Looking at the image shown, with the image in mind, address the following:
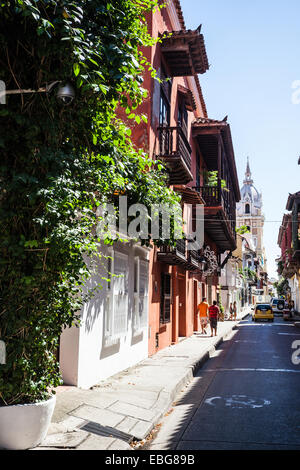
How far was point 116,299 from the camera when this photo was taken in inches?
368

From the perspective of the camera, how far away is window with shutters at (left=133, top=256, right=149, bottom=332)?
1094 cm

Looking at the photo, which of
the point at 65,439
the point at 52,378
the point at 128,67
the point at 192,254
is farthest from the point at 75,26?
the point at 192,254

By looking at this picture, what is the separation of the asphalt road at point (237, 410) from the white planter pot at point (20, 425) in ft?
4.90

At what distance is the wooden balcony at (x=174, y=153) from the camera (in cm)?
1284

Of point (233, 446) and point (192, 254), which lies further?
point (192, 254)

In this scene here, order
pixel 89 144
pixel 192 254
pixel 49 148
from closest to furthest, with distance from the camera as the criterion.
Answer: pixel 49 148
pixel 89 144
pixel 192 254

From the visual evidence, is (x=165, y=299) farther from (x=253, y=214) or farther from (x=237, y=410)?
(x=253, y=214)

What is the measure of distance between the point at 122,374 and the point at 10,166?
6007mm

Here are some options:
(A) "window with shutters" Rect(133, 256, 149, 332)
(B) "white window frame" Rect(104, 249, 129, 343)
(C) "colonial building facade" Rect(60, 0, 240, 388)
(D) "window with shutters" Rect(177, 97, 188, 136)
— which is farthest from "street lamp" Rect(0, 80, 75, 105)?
(D) "window with shutters" Rect(177, 97, 188, 136)

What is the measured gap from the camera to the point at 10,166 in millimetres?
4930

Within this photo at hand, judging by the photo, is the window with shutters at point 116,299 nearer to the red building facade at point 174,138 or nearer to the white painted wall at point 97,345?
the white painted wall at point 97,345

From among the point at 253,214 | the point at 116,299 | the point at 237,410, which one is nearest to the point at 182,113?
the point at 116,299

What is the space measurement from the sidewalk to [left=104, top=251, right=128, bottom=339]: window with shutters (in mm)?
966

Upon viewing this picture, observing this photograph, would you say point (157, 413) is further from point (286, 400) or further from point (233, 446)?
point (286, 400)
